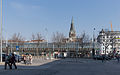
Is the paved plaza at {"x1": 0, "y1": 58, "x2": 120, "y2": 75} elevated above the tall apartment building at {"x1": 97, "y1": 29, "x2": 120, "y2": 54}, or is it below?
below

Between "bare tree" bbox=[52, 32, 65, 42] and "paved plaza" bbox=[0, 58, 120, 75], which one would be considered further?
"bare tree" bbox=[52, 32, 65, 42]

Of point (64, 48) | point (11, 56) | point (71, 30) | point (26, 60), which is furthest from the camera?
point (71, 30)

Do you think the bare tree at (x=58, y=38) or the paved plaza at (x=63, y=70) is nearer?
the paved plaza at (x=63, y=70)

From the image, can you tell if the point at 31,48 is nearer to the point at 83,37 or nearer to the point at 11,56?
the point at 83,37

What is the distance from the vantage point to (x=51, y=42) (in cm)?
8381

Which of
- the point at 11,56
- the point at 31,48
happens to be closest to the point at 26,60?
the point at 11,56

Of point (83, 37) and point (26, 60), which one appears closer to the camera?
point (26, 60)

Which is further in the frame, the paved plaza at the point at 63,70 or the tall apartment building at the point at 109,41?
the tall apartment building at the point at 109,41

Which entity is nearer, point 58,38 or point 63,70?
point 63,70

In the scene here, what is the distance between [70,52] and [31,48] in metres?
19.3

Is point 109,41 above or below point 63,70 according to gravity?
above

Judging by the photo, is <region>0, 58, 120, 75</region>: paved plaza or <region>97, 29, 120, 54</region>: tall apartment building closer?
<region>0, 58, 120, 75</region>: paved plaza

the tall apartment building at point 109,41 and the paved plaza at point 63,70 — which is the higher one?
the tall apartment building at point 109,41

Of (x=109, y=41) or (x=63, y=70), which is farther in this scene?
(x=109, y=41)
